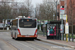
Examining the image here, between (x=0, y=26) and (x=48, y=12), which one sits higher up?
(x=48, y=12)

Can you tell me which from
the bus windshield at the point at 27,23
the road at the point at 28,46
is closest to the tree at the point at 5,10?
the bus windshield at the point at 27,23

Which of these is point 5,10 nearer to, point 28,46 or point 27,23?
point 27,23

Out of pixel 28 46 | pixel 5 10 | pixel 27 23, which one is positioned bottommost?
pixel 28 46

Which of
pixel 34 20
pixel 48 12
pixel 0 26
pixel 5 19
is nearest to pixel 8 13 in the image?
pixel 5 19

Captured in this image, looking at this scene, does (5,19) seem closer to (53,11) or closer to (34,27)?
(53,11)

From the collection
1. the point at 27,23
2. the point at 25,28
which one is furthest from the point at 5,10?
the point at 25,28

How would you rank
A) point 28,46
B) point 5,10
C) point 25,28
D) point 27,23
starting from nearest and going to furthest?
point 28,46 → point 25,28 → point 27,23 → point 5,10

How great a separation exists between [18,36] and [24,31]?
96 centimetres

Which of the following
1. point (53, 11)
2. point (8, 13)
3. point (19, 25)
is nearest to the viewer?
point (19, 25)

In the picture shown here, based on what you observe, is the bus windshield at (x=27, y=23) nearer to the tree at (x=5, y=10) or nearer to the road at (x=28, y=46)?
the road at (x=28, y=46)

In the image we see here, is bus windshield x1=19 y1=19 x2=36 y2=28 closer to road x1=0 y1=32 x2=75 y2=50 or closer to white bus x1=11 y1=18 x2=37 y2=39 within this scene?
white bus x1=11 y1=18 x2=37 y2=39

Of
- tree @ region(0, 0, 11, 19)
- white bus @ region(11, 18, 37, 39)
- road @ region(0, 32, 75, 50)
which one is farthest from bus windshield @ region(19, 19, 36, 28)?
tree @ region(0, 0, 11, 19)

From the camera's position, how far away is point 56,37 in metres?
24.6

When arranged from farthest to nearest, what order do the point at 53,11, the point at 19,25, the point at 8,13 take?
the point at 8,13 → the point at 53,11 → the point at 19,25
